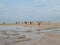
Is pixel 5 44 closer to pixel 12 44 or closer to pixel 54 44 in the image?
pixel 12 44

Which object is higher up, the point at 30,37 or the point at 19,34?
the point at 30,37

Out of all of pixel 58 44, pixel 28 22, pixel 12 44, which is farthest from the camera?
pixel 28 22

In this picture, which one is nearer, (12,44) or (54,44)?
(54,44)

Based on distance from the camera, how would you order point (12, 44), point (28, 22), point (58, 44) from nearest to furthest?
point (58, 44)
point (12, 44)
point (28, 22)

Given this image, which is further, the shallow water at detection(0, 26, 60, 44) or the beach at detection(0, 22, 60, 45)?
the shallow water at detection(0, 26, 60, 44)

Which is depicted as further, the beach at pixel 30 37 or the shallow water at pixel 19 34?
the shallow water at pixel 19 34

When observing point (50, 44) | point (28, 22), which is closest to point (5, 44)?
point (50, 44)

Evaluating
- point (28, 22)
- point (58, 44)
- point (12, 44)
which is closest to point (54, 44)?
point (58, 44)

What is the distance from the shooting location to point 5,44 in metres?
10.7

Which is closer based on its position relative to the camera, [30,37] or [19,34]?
[30,37]

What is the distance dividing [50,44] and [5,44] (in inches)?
138

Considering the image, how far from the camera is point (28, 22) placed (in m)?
71.1

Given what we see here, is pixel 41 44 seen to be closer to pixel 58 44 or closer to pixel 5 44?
pixel 58 44

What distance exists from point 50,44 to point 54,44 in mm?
298
